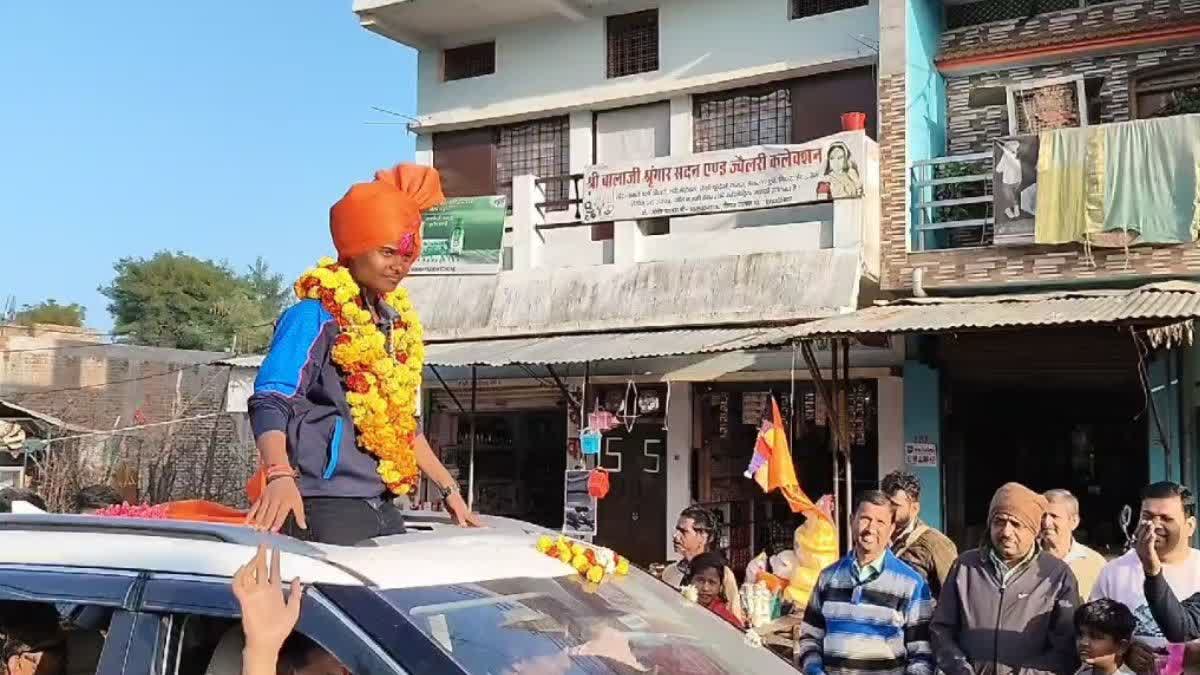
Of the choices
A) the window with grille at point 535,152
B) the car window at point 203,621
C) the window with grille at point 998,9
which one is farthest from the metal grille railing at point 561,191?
the car window at point 203,621

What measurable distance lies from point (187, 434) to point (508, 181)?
27.3 ft

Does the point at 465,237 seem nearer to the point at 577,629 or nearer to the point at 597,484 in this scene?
the point at 597,484

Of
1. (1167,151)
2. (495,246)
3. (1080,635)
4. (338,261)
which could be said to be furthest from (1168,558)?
(495,246)

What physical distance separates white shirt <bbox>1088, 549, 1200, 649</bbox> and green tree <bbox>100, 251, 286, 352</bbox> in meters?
35.7

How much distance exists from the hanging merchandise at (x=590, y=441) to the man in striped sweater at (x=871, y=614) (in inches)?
323

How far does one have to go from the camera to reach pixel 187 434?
20359 mm

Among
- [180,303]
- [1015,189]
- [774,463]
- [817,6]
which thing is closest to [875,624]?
[774,463]

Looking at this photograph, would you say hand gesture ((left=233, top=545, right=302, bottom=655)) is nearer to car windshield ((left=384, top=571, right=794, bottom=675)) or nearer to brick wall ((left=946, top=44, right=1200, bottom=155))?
car windshield ((left=384, top=571, right=794, bottom=675))

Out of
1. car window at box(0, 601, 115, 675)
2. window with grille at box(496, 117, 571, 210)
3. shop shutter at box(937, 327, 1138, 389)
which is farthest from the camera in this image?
window with grille at box(496, 117, 571, 210)

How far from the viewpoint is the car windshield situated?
2.52 meters

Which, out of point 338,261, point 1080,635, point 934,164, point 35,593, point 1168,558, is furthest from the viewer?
point 934,164

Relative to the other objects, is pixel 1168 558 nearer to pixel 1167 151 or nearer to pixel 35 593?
pixel 35 593

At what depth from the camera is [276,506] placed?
2883mm

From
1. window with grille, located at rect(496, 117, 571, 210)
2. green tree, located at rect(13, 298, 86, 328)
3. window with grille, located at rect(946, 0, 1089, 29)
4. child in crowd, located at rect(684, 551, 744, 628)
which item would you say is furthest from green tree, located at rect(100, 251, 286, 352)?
child in crowd, located at rect(684, 551, 744, 628)
